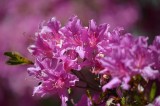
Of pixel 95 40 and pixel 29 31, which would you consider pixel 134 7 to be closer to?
pixel 29 31

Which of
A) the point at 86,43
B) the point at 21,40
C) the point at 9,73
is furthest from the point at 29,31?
the point at 86,43

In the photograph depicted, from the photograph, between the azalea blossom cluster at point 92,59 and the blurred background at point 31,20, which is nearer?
the azalea blossom cluster at point 92,59

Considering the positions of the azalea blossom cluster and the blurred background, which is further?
the blurred background

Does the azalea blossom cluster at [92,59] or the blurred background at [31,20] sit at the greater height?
the blurred background at [31,20]

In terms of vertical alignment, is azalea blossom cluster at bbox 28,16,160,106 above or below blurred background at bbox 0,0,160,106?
below
